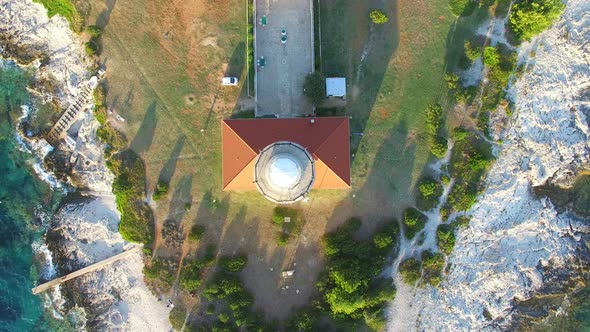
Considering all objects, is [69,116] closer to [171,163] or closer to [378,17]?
[171,163]

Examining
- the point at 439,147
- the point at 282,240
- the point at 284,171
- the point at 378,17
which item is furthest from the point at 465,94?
the point at 282,240

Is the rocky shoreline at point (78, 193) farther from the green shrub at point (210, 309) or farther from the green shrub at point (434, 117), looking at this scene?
the green shrub at point (434, 117)

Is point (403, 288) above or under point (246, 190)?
under

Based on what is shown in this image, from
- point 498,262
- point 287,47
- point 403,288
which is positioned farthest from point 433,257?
point 287,47

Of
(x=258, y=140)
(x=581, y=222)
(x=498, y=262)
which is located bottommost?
(x=498, y=262)

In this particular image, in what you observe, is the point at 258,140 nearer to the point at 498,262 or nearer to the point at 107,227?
the point at 107,227

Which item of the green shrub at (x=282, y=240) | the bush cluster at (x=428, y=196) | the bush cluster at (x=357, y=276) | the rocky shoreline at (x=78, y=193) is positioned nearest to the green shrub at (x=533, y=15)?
the bush cluster at (x=428, y=196)

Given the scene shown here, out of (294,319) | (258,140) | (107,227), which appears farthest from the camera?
(107,227)

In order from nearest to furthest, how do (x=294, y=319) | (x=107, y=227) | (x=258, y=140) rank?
1. (x=258, y=140)
2. (x=294, y=319)
3. (x=107, y=227)
